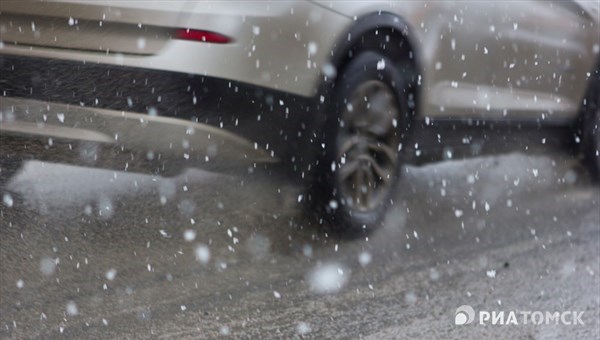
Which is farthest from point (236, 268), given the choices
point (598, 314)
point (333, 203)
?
point (598, 314)

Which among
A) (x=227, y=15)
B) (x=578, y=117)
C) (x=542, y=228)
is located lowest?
(x=542, y=228)

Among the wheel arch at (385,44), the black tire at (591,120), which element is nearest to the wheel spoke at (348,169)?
the wheel arch at (385,44)

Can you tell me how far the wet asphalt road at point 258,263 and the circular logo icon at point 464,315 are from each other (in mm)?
29

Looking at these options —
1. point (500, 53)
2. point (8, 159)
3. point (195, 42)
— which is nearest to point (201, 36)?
point (195, 42)

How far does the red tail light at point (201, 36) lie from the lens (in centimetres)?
423

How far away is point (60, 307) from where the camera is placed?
3838 mm

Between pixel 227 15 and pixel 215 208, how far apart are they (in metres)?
1.36

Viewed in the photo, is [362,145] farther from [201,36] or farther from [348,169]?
[201,36]

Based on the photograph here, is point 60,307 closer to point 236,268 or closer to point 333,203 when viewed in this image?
point 236,268

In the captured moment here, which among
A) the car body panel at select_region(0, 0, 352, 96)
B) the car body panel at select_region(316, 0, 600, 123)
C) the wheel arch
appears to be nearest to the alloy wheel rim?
the wheel arch

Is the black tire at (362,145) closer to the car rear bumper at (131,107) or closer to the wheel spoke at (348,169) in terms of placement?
the wheel spoke at (348,169)

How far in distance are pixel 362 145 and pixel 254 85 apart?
0.86 m

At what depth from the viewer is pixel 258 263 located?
15.3ft

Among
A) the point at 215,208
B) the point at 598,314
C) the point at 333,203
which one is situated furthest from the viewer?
the point at 215,208
